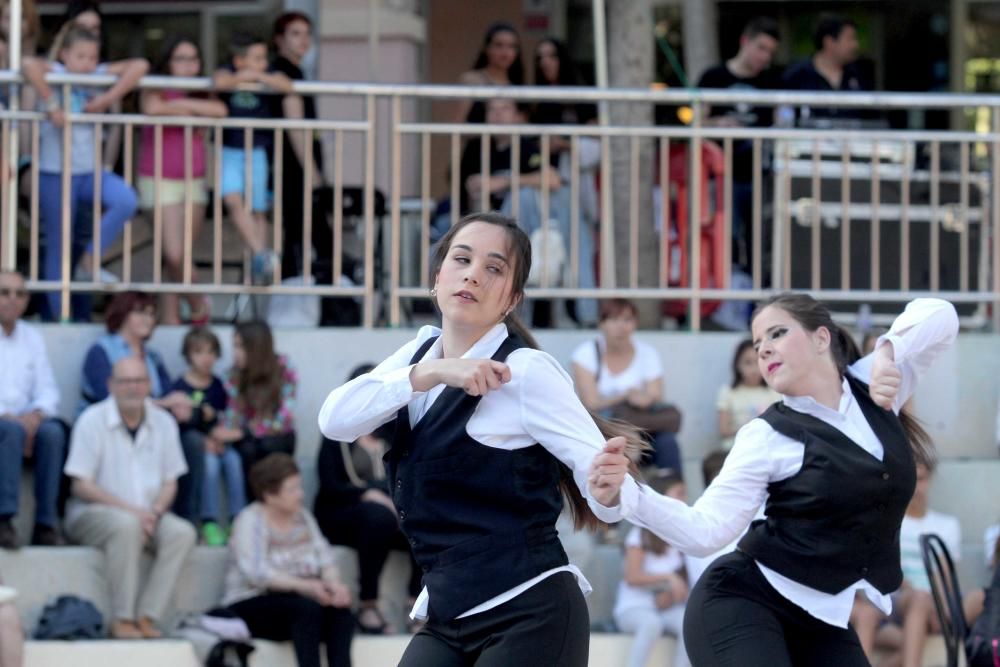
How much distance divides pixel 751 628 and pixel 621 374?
15.6ft

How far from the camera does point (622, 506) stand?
429 cm

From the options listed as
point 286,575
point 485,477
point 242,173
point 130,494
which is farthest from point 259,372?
point 485,477

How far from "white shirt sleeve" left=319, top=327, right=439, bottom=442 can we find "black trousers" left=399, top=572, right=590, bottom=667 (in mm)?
511

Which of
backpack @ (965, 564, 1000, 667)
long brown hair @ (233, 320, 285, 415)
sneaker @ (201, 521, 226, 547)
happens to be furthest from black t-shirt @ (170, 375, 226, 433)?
backpack @ (965, 564, 1000, 667)

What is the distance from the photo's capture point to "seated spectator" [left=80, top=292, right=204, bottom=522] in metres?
8.79

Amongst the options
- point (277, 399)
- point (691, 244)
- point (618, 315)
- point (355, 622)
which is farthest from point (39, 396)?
point (691, 244)

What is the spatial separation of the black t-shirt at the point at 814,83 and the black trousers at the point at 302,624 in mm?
4266

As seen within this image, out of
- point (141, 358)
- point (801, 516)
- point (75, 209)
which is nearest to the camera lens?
point (801, 516)

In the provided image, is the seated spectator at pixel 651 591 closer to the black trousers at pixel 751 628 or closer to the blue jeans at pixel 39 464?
the blue jeans at pixel 39 464

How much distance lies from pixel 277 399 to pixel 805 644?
474cm

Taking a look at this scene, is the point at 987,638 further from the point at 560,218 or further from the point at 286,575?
the point at 560,218

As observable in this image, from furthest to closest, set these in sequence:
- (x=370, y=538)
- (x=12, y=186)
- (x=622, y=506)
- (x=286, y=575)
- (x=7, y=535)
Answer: (x=12, y=186) → (x=370, y=538) → (x=7, y=535) → (x=286, y=575) → (x=622, y=506)

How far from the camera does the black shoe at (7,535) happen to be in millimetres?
8344

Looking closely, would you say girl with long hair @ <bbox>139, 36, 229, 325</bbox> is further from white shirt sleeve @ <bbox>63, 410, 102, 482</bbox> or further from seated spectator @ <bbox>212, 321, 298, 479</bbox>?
white shirt sleeve @ <bbox>63, 410, 102, 482</bbox>
